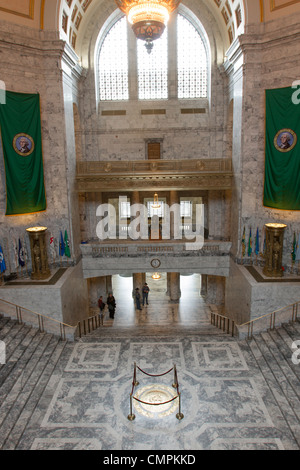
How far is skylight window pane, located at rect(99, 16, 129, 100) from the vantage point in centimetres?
1928

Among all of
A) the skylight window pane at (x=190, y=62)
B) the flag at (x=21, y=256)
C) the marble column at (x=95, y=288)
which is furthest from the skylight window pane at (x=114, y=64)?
the marble column at (x=95, y=288)

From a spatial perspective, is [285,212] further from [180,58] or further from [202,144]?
[180,58]

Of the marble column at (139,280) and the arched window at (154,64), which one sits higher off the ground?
the arched window at (154,64)

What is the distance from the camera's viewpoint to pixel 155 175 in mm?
17016

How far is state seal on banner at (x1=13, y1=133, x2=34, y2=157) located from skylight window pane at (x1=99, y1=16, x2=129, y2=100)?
720cm

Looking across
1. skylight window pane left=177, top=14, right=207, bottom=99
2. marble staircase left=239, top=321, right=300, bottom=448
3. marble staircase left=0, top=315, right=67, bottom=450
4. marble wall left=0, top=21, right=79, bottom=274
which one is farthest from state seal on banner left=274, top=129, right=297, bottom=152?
marble staircase left=0, top=315, right=67, bottom=450

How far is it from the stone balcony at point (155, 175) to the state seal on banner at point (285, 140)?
10.4 ft

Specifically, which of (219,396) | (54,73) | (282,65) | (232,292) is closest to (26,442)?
(219,396)

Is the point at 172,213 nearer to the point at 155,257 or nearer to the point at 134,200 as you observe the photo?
the point at 134,200

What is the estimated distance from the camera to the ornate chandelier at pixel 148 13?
909cm

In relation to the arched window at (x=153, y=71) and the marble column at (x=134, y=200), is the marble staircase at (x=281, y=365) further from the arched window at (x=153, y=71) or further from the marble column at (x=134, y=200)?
the arched window at (x=153, y=71)

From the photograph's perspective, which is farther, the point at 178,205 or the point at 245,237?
Result: the point at 178,205

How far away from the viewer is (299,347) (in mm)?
10617

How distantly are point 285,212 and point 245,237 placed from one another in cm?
206
